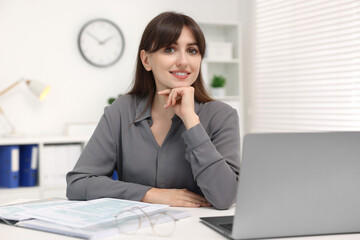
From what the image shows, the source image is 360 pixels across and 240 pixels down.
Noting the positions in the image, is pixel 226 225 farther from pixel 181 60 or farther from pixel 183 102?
pixel 181 60

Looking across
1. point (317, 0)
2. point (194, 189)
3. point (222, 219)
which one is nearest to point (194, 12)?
point (317, 0)

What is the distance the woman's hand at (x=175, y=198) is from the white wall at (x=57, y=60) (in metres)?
2.51

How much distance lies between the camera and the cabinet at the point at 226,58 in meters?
4.22

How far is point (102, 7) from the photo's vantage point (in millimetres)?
3949

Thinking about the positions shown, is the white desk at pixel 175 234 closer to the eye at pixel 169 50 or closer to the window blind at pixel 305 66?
the eye at pixel 169 50

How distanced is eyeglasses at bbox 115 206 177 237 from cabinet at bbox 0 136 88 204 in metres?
2.38

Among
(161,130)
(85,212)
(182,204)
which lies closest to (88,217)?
(85,212)

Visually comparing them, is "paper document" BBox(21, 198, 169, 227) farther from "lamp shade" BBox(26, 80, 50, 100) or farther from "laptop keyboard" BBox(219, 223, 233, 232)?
"lamp shade" BBox(26, 80, 50, 100)

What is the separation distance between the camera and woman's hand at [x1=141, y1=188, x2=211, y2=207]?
1.43 metres

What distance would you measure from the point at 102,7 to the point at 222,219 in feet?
10.3

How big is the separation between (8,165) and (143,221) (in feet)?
8.04

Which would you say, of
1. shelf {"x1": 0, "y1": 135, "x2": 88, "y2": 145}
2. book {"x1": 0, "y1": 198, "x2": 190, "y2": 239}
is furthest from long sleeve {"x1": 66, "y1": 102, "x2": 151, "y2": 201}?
shelf {"x1": 0, "y1": 135, "x2": 88, "y2": 145}

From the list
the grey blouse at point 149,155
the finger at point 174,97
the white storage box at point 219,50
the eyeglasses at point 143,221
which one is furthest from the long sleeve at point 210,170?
the white storage box at point 219,50

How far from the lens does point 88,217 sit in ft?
3.52
